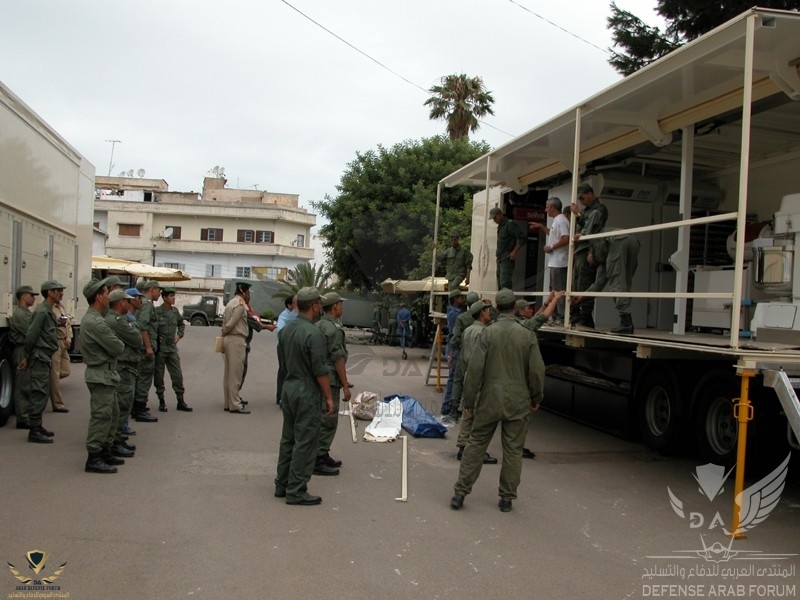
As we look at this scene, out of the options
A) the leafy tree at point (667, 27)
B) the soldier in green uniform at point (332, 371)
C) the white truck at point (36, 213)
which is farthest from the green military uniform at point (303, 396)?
the leafy tree at point (667, 27)

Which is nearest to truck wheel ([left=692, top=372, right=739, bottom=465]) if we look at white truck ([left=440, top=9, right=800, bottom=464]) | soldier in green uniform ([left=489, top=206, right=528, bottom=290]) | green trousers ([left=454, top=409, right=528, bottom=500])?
white truck ([left=440, top=9, right=800, bottom=464])

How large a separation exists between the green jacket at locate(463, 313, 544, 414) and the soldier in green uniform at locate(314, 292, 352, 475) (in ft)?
4.37

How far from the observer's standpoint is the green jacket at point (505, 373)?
6039 millimetres

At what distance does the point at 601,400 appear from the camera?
9.78 meters

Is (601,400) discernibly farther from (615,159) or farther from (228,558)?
(228,558)

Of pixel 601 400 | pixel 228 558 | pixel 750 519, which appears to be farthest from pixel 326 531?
pixel 601 400

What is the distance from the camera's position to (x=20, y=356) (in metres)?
8.45

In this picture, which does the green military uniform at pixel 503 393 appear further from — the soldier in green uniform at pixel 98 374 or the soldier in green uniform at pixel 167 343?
the soldier in green uniform at pixel 167 343

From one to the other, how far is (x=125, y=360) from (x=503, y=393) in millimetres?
4046

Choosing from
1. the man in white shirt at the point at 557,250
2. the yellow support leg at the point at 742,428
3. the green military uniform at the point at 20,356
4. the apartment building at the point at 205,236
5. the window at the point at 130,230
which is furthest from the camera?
the window at the point at 130,230

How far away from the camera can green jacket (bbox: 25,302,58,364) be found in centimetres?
817

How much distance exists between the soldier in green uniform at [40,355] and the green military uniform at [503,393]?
4.98m

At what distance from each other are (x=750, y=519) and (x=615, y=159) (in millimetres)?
5782

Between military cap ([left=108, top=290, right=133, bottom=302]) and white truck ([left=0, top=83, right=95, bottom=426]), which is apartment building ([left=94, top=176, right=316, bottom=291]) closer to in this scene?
white truck ([left=0, top=83, right=95, bottom=426])
